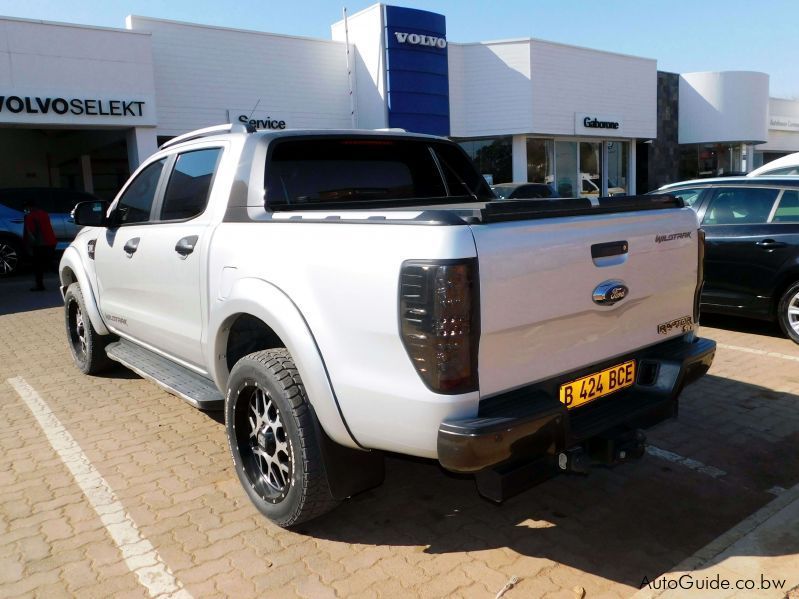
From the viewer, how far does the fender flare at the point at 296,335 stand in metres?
2.73

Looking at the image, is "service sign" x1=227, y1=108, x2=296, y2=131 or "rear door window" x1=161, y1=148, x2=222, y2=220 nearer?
"rear door window" x1=161, y1=148, x2=222, y2=220

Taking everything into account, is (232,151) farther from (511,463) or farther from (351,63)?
(351,63)

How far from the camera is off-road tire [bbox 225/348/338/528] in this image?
2.88m

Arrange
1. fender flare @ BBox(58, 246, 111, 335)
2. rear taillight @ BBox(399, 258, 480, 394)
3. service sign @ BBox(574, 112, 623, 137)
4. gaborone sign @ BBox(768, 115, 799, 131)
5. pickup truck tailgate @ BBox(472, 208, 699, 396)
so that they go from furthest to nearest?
gaborone sign @ BBox(768, 115, 799, 131)
service sign @ BBox(574, 112, 623, 137)
fender flare @ BBox(58, 246, 111, 335)
pickup truck tailgate @ BBox(472, 208, 699, 396)
rear taillight @ BBox(399, 258, 480, 394)

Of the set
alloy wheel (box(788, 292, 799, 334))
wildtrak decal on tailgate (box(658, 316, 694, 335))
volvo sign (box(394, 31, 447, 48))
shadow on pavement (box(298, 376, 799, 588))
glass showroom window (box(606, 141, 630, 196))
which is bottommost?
shadow on pavement (box(298, 376, 799, 588))

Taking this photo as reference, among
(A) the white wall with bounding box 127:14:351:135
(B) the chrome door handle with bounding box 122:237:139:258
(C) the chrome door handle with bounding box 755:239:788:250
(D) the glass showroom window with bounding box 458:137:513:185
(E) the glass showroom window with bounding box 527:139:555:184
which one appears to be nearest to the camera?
(B) the chrome door handle with bounding box 122:237:139:258

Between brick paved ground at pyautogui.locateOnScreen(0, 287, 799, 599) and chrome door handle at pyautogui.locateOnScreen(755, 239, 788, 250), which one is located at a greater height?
chrome door handle at pyautogui.locateOnScreen(755, 239, 788, 250)

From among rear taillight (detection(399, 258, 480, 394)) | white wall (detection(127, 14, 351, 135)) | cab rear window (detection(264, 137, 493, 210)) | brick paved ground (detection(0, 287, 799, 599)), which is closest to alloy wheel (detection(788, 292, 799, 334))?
brick paved ground (detection(0, 287, 799, 599))

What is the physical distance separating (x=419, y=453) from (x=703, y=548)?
148cm

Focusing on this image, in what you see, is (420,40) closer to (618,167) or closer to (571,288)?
(618,167)

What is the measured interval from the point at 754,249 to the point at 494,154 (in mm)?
16885

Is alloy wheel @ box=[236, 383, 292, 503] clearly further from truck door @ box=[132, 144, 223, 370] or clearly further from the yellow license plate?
the yellow license plate

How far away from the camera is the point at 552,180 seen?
24203 millimetres

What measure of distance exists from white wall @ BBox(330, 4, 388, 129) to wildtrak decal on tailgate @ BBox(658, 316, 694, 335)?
54.0ft
